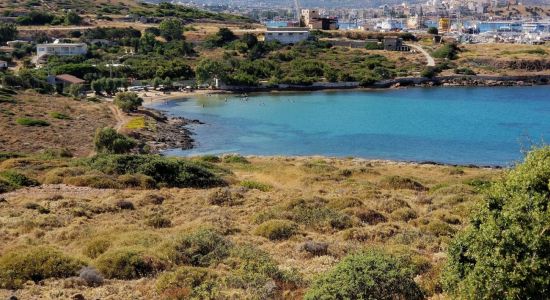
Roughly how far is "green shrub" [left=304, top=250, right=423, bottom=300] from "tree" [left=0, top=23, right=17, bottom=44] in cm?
9945

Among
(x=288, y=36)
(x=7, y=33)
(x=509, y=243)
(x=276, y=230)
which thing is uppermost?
(x=7, y=33)

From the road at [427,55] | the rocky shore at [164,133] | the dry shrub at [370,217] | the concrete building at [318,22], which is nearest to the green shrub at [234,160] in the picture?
the rocky shore at [164,133]

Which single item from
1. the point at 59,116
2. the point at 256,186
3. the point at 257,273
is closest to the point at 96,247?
the point at 257,273

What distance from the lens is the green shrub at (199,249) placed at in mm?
12070

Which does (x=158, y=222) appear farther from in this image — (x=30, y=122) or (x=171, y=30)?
(x=171, y=30)

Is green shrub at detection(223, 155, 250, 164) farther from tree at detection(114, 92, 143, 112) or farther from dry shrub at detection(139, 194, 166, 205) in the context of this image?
tree at detection(114, 92, 143, 112)

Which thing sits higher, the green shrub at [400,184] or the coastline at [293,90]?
the green shrub at [400,184]

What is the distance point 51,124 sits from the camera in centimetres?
4669

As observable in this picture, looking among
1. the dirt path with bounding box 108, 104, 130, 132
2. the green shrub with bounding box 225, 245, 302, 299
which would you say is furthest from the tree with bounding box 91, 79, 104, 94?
the green shrub with bounding box 225, 245, 302, 299

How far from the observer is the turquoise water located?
48.7m

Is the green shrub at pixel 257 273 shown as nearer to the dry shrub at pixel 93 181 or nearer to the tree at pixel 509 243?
the tree at pixel 509 243

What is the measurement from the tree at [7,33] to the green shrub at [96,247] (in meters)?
93.8

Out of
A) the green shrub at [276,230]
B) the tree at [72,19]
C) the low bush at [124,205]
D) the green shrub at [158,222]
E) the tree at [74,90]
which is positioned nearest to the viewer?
the green shrub at [276,230]

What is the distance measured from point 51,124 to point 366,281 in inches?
1686
